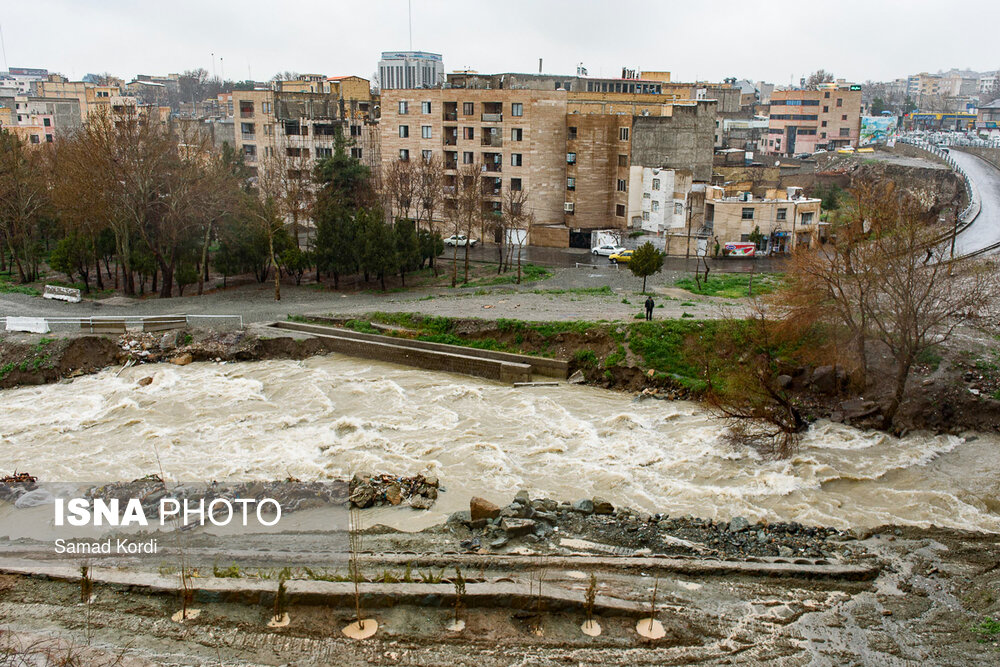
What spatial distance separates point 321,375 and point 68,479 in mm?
8598

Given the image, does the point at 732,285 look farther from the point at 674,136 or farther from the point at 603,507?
the point at 603,507

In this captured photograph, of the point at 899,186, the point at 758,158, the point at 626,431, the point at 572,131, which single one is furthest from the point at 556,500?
the point at 758,158

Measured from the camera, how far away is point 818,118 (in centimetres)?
7800

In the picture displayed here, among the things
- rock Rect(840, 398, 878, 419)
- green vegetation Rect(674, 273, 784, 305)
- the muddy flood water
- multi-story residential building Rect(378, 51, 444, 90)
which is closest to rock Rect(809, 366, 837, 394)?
rock Rect(840, 398, 878, 419)

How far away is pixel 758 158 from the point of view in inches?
2630

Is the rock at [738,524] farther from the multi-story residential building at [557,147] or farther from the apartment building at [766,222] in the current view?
the multi-story residential building at [557,147]

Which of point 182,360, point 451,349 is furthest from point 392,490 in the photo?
point 182,360

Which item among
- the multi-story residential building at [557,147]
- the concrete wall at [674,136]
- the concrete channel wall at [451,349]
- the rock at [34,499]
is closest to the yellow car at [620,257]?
the multi-story residential building at [557,147]

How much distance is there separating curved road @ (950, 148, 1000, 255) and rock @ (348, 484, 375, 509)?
2530 centimetres

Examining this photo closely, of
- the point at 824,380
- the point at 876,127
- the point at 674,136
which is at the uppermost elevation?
the point at 876,127

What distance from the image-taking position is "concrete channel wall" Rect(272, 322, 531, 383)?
23828mm

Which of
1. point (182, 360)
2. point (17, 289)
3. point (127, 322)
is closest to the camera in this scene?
point (182, 360)

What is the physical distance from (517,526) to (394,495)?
3007 mm

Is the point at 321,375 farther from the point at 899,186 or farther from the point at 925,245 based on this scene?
the point at 899,186
